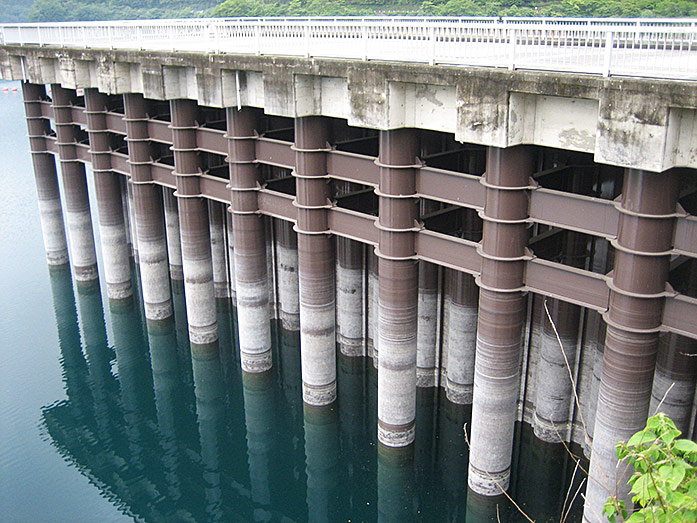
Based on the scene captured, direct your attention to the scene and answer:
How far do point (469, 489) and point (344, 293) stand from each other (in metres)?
9.47

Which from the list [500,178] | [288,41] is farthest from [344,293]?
[500,178]

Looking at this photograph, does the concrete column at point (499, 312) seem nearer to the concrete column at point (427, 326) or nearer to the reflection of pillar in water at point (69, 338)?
the concrete column at point (427, 326)

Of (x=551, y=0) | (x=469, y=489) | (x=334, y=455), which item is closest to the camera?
(x=469, y=489)

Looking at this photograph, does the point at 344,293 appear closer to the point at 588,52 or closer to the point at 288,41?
the point at 288,41

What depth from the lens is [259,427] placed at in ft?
88.4

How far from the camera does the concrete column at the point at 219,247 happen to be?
108 ft

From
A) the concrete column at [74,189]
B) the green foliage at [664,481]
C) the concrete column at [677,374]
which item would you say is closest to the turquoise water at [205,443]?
the concrete column at [74,189]

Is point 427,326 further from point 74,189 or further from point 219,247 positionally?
point 74,189

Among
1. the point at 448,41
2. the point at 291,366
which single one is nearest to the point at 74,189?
the point at 291,366

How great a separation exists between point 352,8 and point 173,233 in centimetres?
5688

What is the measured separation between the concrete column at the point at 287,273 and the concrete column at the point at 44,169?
1522 centimetres

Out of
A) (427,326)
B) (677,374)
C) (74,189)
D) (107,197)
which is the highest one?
(107,197)

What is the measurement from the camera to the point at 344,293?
90.9 feet

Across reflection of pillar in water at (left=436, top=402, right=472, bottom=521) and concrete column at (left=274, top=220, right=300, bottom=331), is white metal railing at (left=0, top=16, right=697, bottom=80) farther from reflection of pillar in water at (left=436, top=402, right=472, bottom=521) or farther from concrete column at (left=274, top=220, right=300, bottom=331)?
reflection of pillar in water at (left=436, top=402, right=472, bottom=521)
